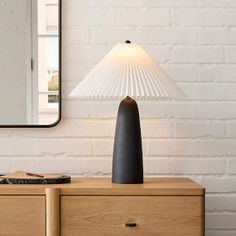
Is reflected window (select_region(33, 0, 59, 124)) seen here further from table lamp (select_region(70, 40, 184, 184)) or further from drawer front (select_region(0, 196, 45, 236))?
drawer front (select_region(0, 196, 45, 236))

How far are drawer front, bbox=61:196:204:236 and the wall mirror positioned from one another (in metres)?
0.54

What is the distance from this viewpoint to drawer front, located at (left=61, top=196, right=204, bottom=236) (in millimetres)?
1980

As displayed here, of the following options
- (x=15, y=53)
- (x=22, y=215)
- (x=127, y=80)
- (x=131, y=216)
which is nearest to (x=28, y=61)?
(x=15, y=53)

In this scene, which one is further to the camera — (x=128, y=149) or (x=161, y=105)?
(x=161, y=105)

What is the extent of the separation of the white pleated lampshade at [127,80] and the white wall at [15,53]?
39cm

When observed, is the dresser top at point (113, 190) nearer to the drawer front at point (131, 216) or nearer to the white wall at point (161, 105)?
the drawer front at point (131, 216)

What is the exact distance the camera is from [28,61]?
2.39 m

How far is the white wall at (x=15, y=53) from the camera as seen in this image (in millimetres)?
2389

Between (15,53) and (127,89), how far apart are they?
59 cm

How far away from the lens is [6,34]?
2.39 metres

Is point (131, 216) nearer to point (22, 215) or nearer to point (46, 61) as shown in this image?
point (22, 215)

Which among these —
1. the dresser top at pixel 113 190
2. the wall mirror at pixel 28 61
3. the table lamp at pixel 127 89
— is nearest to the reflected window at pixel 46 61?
the wall mirror at pixel 28 61

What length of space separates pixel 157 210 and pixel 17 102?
0.76 metres

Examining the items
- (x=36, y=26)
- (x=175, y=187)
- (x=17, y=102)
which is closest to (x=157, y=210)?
(x=175, y=187)
